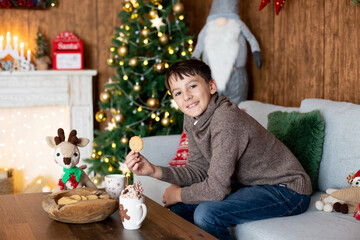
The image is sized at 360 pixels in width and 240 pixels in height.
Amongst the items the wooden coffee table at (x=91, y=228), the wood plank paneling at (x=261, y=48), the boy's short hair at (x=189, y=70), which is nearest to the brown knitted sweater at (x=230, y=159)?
the boy's short hair at (x=189, y=70)

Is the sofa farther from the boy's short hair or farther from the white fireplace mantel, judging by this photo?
the white fireplace mantel

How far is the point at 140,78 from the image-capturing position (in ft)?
11.8

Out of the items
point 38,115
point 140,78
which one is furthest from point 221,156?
point 38,115

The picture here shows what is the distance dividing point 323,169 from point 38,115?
8.71 feet

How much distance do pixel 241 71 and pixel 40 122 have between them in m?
1.84

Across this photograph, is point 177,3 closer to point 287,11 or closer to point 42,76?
point 287,11

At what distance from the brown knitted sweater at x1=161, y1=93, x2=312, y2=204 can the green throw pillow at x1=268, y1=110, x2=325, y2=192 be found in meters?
0.29

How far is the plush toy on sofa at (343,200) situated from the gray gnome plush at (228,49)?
146cm

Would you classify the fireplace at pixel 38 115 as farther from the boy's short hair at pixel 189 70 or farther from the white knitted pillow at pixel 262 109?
the boy's short hair at pixel 189 70

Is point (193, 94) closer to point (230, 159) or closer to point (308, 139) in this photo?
point (230, 159)

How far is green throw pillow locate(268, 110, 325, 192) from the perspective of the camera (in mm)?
2186

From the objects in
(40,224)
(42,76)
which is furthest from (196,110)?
(42,76)

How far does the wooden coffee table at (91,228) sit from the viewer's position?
137 cm

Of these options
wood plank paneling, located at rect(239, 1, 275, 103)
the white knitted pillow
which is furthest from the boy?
wood plank paneling, located at rect(239, 1, 275, 103)
